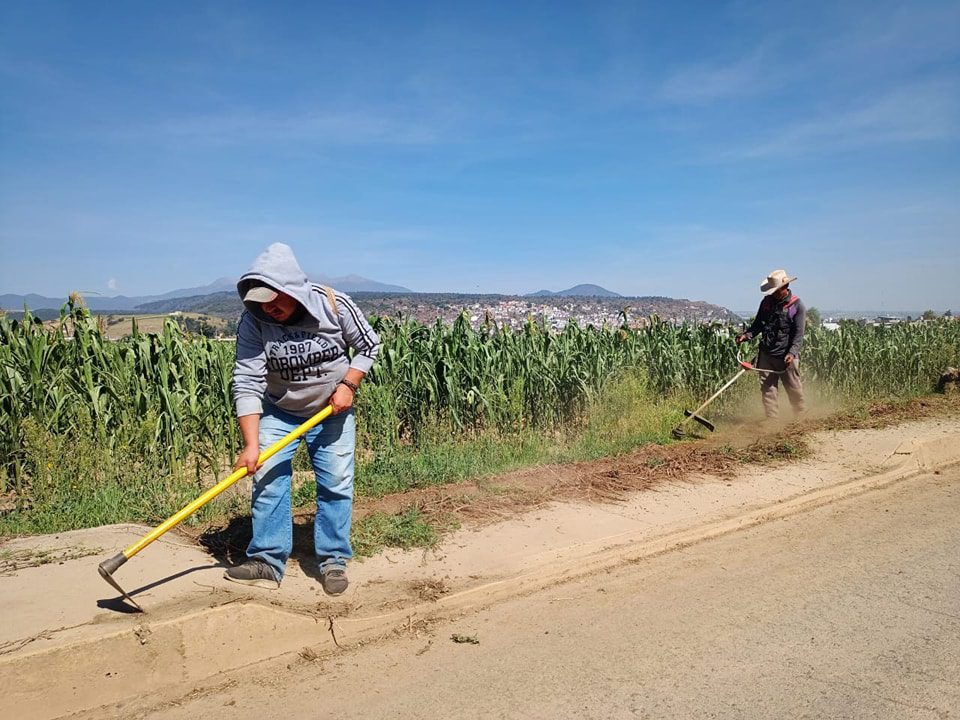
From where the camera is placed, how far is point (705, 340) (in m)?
13.2

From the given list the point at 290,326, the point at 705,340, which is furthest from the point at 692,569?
the point at 705,340

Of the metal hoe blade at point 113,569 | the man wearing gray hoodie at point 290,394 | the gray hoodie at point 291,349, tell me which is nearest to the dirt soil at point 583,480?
the man wearing gray hoodie at point 290,394

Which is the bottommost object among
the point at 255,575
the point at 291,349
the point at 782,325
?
the point at 255,575

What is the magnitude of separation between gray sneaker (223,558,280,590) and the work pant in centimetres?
809

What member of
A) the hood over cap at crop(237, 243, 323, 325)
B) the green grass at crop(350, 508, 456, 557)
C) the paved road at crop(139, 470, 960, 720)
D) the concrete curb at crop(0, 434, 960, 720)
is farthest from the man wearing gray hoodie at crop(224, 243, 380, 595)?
the paved road at crop(139, 470, 960, 720)

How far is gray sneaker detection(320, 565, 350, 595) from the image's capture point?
14.2 feet

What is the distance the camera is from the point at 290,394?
168 inches

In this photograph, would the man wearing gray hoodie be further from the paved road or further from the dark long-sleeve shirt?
the dark long-sleeve shirt

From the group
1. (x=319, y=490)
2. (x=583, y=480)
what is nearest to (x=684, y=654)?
(x=319, y=490)

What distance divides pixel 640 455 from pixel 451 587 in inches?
157

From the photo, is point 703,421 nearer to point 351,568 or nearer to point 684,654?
point 684,654

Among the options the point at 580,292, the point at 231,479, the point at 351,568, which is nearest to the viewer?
the point at 231,479

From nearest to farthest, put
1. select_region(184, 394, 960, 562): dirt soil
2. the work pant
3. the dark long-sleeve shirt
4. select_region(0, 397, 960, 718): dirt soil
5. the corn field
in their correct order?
select_region(0, 397, 960, 718): dirt soil, select_region(184, 394, 960, 562): dirt soil, the corn field, the dark long-sleeve shirt, the work pant

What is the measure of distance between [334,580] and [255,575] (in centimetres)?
48
